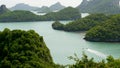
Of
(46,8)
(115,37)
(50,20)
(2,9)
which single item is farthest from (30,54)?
(46,8)

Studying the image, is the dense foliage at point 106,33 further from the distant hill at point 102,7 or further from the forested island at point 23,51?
the distant hill at point 102,7

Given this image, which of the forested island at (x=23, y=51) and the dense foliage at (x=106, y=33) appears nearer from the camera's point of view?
the forested island at (x=23, y=51)

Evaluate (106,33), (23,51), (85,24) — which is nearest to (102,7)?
(85,24)

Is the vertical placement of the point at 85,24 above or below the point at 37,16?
below

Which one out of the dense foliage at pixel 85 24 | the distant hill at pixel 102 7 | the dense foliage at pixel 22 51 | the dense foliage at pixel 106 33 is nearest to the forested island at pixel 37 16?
the distant hill at pixel 102 7

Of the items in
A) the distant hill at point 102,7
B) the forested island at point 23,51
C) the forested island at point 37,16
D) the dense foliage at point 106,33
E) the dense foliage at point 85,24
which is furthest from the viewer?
the distant hill at point 102,7

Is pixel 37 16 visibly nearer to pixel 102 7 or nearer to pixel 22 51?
pixel 102 7
